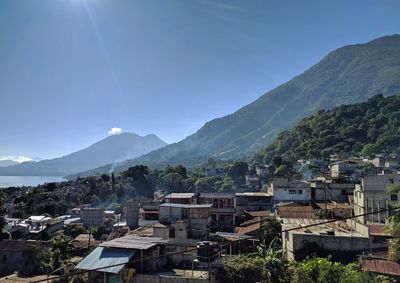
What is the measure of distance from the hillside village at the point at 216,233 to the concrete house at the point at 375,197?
3.2 inches

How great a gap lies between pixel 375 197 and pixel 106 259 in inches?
907

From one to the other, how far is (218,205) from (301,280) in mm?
19729

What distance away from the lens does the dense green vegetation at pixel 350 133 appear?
8050 centimetres

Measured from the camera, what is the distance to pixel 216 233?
27.9 metres

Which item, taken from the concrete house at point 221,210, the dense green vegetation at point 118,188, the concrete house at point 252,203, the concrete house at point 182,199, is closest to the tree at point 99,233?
the concrete house at point 182,199

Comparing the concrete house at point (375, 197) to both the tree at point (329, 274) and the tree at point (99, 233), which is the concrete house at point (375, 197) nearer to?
the tree at point (329, 274)

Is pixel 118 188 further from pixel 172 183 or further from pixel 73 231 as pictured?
pixel 73 231

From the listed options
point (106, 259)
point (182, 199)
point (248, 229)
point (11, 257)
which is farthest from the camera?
point (182, 199)

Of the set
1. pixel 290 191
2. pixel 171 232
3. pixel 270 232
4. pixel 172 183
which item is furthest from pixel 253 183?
pixel 171 232

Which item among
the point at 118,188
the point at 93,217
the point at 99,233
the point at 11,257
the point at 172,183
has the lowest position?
the point at 11,257

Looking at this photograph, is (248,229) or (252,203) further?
(252,203)

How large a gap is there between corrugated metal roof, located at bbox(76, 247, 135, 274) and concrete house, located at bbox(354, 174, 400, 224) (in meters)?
19.9

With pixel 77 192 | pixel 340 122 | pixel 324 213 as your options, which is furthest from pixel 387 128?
pixel 77 192

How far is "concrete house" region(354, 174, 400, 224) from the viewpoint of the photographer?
96.9 ft
